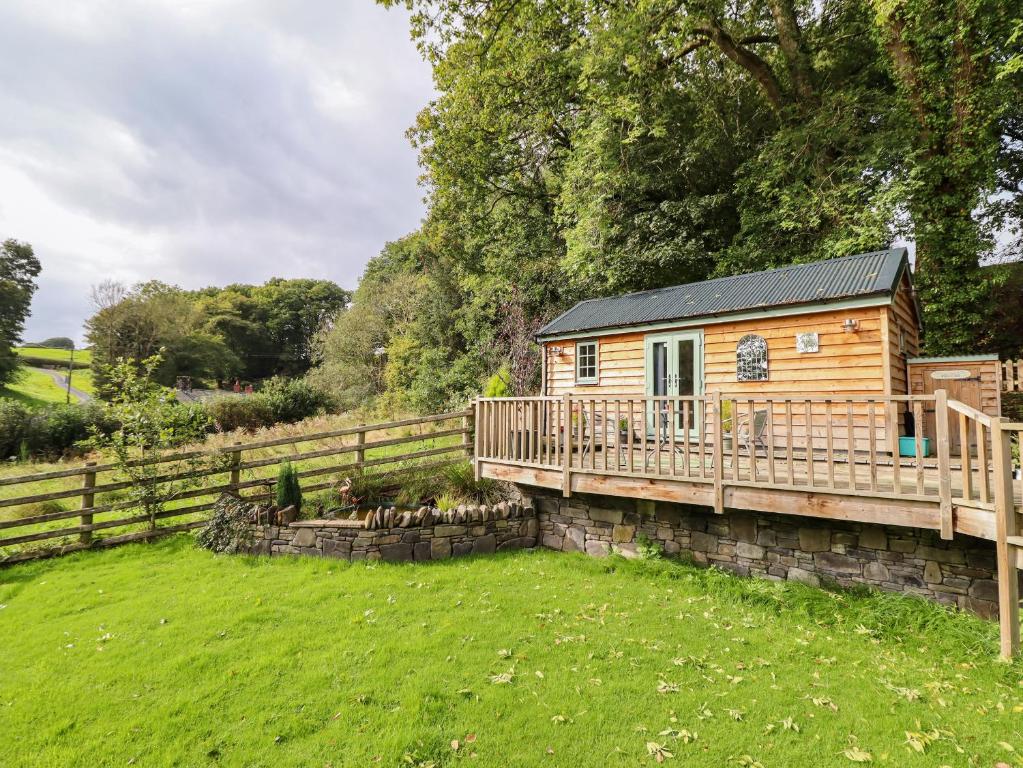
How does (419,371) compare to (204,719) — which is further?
(419,371)

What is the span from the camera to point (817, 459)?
6.14m

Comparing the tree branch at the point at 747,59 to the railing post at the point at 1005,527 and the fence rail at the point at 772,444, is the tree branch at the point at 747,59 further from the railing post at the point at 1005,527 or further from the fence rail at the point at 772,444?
the railing post at the point at 1005,527

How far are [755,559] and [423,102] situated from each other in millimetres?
17019

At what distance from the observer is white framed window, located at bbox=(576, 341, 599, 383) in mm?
9479

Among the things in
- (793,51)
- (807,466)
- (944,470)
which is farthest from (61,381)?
(793,51)

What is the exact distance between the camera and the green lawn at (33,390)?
2262 cm

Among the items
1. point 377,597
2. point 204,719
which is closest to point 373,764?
point 204,719

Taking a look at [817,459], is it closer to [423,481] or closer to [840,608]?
[840,608]

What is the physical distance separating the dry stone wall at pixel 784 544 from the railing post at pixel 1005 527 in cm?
72

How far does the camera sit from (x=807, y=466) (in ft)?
13.7

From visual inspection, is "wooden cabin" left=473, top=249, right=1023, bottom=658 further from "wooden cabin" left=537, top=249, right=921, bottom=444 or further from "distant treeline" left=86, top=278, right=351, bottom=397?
"distant treeline" left=86, top=278, right=351, bottom=397

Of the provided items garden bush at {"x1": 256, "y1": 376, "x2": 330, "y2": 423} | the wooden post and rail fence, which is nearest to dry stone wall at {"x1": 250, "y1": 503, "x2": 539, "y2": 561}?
the wooden post and rail fence

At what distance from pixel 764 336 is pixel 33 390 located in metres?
38.3

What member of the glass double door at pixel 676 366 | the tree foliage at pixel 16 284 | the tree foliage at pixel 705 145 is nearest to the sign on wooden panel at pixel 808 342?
the glass double door at pixel 676 366
